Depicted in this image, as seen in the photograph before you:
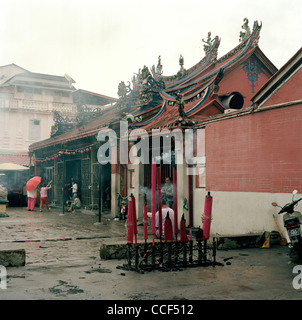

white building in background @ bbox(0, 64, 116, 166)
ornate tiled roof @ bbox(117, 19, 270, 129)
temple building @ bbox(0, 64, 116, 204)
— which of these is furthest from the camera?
white building in background @ bbox(0, 64, 116, 166)

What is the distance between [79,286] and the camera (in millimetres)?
5301

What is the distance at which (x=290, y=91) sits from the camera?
843cm

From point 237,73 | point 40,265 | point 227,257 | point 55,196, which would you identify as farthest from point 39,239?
point 55,196

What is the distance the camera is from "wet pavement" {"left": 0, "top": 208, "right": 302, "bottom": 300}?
4863 mm

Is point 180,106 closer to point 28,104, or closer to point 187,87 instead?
point 187,87

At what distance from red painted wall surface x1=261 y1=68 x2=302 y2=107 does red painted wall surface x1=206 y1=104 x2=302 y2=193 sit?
0.21m

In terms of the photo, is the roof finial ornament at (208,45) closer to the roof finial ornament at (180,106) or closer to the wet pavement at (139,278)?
the roof finial ornament at (180,106)

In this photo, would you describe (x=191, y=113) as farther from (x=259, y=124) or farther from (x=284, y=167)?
(x=284, y=167)

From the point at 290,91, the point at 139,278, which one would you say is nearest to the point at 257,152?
the point at 290,91

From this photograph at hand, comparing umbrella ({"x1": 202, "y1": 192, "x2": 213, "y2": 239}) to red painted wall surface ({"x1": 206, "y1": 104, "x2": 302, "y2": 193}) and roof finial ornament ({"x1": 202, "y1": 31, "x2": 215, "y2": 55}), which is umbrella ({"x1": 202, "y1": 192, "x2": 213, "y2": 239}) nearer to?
red painted wall surface ({"x1": 206, "y1": 104, "x2": 302, "y2": 193})

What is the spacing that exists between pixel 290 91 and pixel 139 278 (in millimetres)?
5149

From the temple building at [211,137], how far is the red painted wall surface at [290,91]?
0.02 metres

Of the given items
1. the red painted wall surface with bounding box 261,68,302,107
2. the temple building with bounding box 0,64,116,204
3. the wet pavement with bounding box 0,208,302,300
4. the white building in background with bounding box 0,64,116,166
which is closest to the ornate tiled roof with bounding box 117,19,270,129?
the red painted wall surface with bounding box 261,68,302,107
